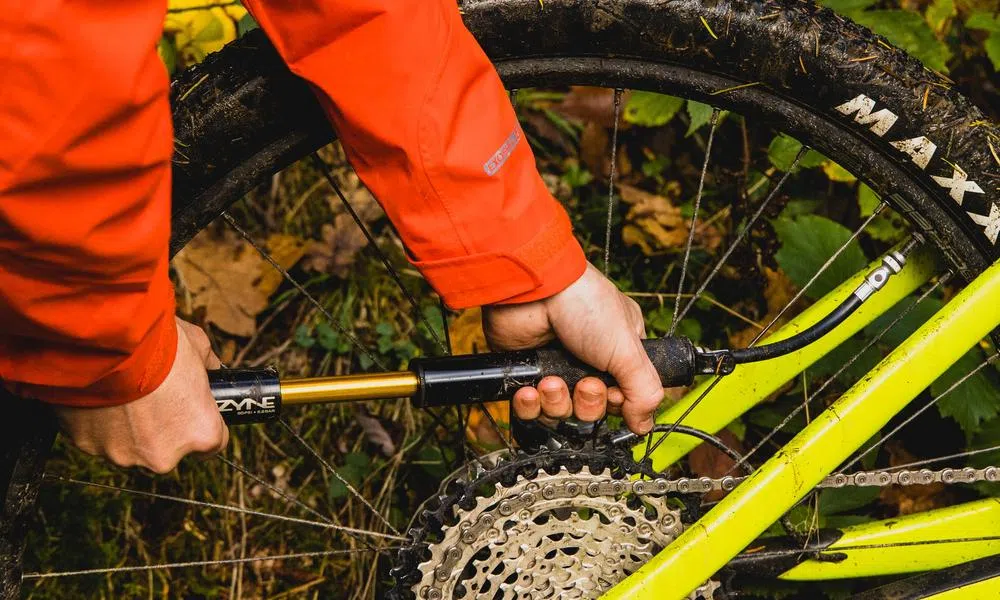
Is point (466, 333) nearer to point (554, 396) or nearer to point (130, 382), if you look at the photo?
point (554, 396)

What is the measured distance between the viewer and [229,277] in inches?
97.6

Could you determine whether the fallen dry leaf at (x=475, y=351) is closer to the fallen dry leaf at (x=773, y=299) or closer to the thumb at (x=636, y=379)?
the fallen dry leaf at (x=773, y=299)

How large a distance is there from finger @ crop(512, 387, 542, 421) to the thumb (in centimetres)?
12

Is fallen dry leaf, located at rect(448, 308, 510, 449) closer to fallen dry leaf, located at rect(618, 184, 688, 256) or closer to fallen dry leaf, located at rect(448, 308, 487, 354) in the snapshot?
fallen dry leaf, located at rect(448, 308, 487, 354)

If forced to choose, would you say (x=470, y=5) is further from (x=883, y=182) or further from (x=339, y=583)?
(x=339, y=583)

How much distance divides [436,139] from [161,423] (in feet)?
1.70

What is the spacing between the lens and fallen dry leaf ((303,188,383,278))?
253cm

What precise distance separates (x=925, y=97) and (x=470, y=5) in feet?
2.33

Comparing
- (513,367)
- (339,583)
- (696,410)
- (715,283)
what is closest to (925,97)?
(696,410)

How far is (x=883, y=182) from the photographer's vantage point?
1.52 metres

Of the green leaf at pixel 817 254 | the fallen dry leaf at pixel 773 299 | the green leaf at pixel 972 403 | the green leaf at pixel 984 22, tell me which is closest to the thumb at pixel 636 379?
the green leaf at pixel 817 254

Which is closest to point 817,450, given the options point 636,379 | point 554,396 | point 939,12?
point 636,379

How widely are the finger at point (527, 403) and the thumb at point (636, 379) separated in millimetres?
119

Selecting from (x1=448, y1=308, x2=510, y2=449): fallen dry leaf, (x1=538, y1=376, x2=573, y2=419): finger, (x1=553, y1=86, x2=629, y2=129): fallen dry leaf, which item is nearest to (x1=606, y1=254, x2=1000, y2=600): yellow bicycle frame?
(x1=538, y1=376, x2=573, y2=419): finger
